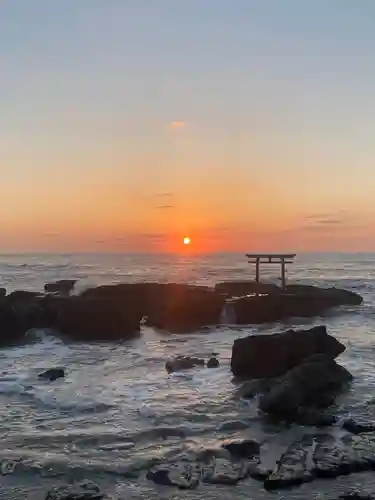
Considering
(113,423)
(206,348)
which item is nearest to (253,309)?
(206,348)

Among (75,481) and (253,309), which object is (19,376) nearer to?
(75,481)

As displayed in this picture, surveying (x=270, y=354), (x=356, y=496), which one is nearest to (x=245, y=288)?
(x=270, y=354)

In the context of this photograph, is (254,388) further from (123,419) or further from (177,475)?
(177,475)

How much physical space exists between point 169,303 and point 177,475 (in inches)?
1155

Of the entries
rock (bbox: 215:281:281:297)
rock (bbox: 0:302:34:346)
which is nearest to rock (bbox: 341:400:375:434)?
rock (bbox: 0:302:34:346)

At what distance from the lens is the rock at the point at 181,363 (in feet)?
72.5

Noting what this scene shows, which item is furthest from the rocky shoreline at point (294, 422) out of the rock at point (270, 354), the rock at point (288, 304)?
the rock at point (288, 304)

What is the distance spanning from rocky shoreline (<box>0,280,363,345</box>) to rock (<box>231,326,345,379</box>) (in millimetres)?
11835

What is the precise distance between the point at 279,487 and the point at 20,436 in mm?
6575

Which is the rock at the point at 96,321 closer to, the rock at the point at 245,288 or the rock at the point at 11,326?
the rock at the point at 11,326

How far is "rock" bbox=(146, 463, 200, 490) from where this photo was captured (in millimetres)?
10758

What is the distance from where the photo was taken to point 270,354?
66.3 feet

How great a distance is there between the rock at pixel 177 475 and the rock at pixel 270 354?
8.78 m

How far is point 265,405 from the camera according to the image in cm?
1570
